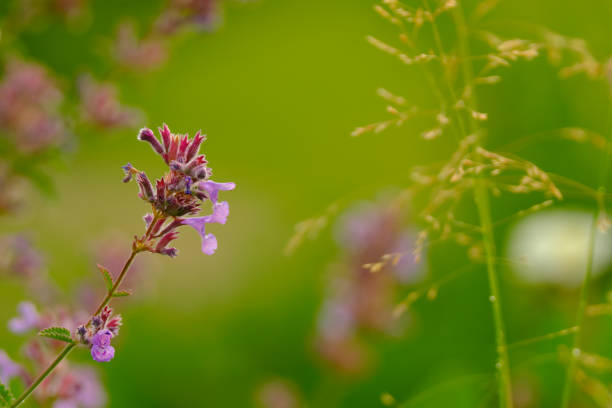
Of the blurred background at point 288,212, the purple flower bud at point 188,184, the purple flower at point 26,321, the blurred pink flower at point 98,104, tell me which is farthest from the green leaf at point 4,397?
the blurred pink flower at point 98,104

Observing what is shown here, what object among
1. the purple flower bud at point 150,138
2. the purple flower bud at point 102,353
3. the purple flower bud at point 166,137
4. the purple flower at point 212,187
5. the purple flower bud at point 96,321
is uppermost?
the purple flower bud at point 166,137

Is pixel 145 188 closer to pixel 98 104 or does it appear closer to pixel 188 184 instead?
pixel 188 184

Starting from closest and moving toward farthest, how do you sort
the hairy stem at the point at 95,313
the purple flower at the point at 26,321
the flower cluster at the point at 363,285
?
the hairy stem at the point at 95,313
the purple flower at the point at 26,321
the flower cluster at the point at 363,285

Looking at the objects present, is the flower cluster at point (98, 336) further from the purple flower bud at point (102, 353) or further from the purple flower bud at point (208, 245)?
the purple flower bud at point (208, 245)

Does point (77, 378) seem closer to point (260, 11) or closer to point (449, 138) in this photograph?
point (449, 138)

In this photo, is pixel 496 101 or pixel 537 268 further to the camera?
pixel 496 101

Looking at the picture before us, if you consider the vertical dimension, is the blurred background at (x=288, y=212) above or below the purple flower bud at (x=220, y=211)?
above

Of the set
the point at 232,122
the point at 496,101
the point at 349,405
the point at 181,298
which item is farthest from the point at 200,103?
the point at 349,405

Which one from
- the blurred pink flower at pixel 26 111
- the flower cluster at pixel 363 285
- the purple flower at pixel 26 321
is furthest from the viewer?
the flower cluster at pixel 363 285
